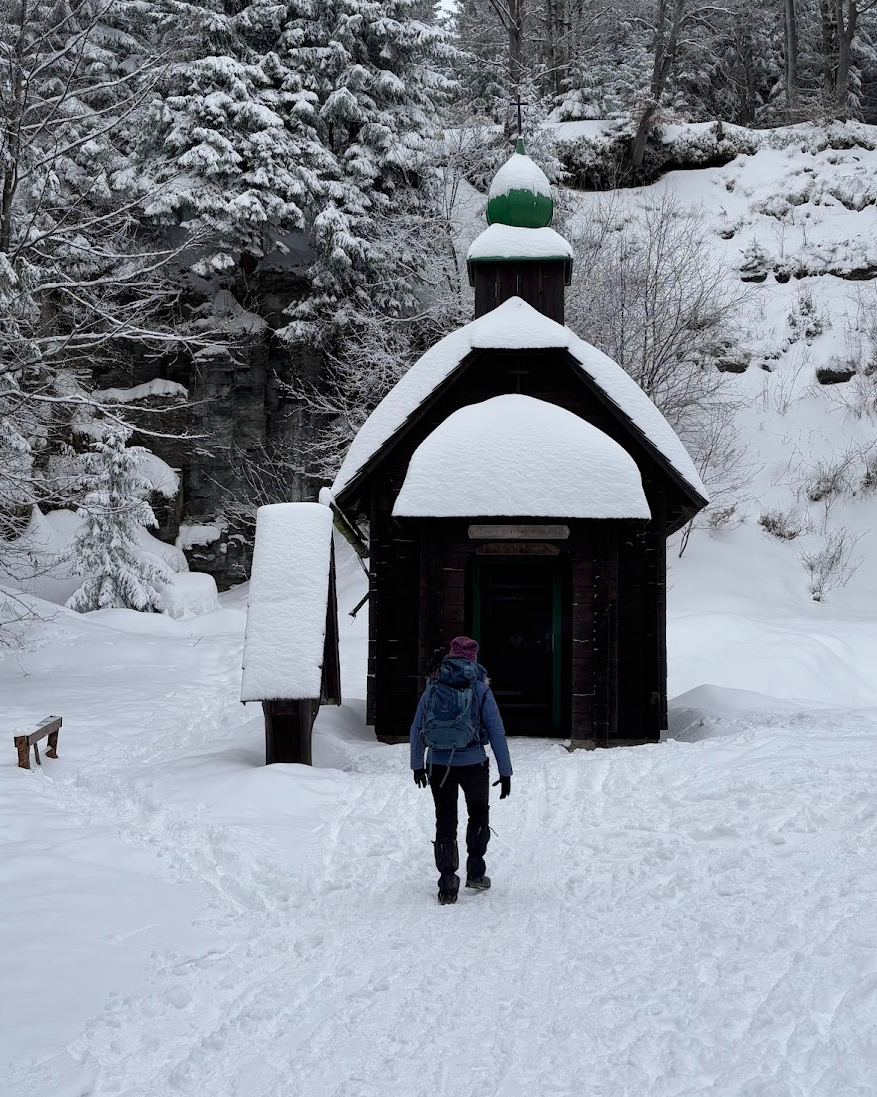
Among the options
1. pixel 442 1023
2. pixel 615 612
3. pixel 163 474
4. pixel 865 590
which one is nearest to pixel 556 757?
pixel 615 612

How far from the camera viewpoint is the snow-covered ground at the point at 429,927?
364 centimetres

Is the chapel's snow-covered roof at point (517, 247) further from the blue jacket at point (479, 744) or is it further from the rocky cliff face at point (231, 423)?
the rocky cliff face at point (231, 423)

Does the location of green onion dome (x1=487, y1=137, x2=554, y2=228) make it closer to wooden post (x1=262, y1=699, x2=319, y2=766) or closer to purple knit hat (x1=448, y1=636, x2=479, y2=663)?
wooden post (x1=262, y1=699, x2=319, y2=766)

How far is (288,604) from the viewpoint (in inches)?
385

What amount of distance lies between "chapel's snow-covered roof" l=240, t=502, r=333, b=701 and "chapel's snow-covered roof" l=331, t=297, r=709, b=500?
1329 mm

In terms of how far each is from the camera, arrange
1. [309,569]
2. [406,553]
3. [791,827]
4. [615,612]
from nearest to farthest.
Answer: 1. [791,827]
2. [309,569]
3. [615,612]
4. [406,553]

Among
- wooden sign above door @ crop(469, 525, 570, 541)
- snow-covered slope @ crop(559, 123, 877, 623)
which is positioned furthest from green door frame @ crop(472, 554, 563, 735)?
snow-covered slope @ crop(559, 123, 877, 623)

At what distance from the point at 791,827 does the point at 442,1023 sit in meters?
3.47

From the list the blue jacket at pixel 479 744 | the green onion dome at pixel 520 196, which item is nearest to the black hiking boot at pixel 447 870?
the blue jacket at pixel 479 744

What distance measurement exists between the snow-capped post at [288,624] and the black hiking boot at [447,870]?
345cm

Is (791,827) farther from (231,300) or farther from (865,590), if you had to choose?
(231,300)

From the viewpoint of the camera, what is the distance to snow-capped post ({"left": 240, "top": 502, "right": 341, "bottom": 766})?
9109 mm

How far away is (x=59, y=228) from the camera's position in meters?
12.4

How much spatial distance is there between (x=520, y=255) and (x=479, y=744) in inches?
378
